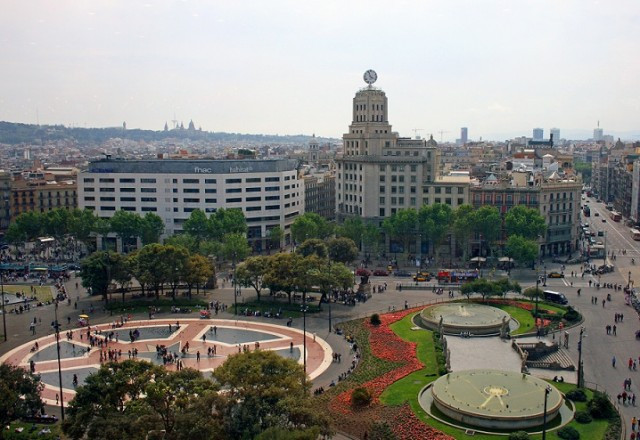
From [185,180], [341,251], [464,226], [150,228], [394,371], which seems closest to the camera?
[394,371]

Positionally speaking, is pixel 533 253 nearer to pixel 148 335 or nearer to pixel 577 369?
pixel 577 369

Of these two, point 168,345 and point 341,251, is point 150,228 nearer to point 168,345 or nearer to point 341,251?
point 341,251

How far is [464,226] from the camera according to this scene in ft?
361

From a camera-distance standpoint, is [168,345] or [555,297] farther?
[555,297]

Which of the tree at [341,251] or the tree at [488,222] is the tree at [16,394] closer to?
the tree at [341,251]

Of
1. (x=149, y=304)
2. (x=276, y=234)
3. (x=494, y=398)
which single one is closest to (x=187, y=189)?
(x=276, y=234)

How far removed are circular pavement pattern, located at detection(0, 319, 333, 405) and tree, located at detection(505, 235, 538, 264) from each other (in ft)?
145

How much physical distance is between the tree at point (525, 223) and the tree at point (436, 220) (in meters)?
10.2

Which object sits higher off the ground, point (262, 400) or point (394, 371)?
point (262, 400)

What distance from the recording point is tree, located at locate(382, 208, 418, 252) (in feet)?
375

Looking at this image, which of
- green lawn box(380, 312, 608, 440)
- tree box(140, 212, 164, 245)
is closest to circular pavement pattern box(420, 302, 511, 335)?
green lawn box(380, 312, 608, 440)

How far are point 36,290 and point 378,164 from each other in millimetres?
64992

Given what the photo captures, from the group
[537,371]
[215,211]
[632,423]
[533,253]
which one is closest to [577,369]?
[537,371]

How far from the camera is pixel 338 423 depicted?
1924 inches
